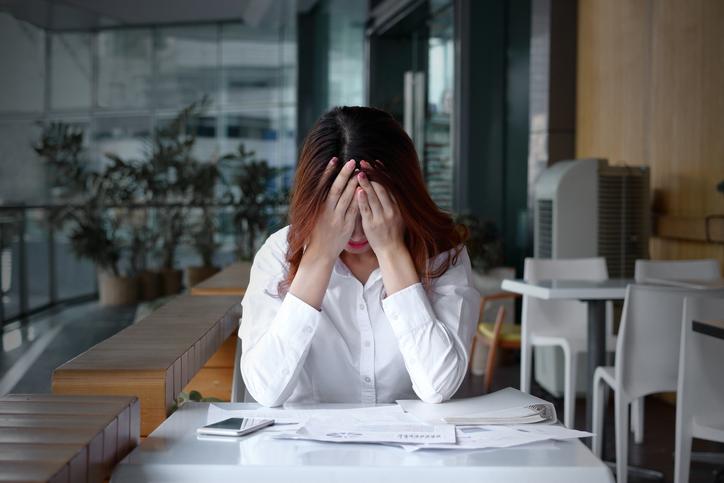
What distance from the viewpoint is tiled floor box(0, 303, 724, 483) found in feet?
14.4

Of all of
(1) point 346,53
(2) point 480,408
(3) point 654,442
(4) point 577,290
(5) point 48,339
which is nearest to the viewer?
(2) point 480,408

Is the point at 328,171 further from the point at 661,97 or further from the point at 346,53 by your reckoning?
the point at 346,53

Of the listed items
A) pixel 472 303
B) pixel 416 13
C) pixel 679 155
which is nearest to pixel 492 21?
pixel 416 13

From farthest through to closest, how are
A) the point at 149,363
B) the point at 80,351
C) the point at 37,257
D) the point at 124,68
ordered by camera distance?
the point at 124,68, the point at 37,257, the point at 80,351, the point at 149,363

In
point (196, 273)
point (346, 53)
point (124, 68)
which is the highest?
point (346, 53)

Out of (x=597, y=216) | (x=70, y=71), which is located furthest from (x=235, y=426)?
(x=70, y=71)

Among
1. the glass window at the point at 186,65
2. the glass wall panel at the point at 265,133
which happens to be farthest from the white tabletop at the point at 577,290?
the glass wall panel at the point at 265,133

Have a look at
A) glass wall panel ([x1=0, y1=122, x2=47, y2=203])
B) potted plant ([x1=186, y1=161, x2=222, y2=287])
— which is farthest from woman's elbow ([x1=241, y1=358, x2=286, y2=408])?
potted plant ([x1=186, y1=161, x2=222, y2=287])

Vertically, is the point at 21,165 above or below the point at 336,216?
above

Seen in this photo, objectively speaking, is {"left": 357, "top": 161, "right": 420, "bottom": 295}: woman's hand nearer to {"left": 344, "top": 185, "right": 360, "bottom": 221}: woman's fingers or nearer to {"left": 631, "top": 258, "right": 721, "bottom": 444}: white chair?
{"left": 344, "top": 185, "right": 360, "bottom": 221}: woman's fingers

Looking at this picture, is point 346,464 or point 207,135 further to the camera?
point 207,135

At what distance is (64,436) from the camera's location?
1.13m

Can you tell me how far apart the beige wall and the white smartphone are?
176 inches

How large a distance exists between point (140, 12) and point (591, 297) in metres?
11.0
